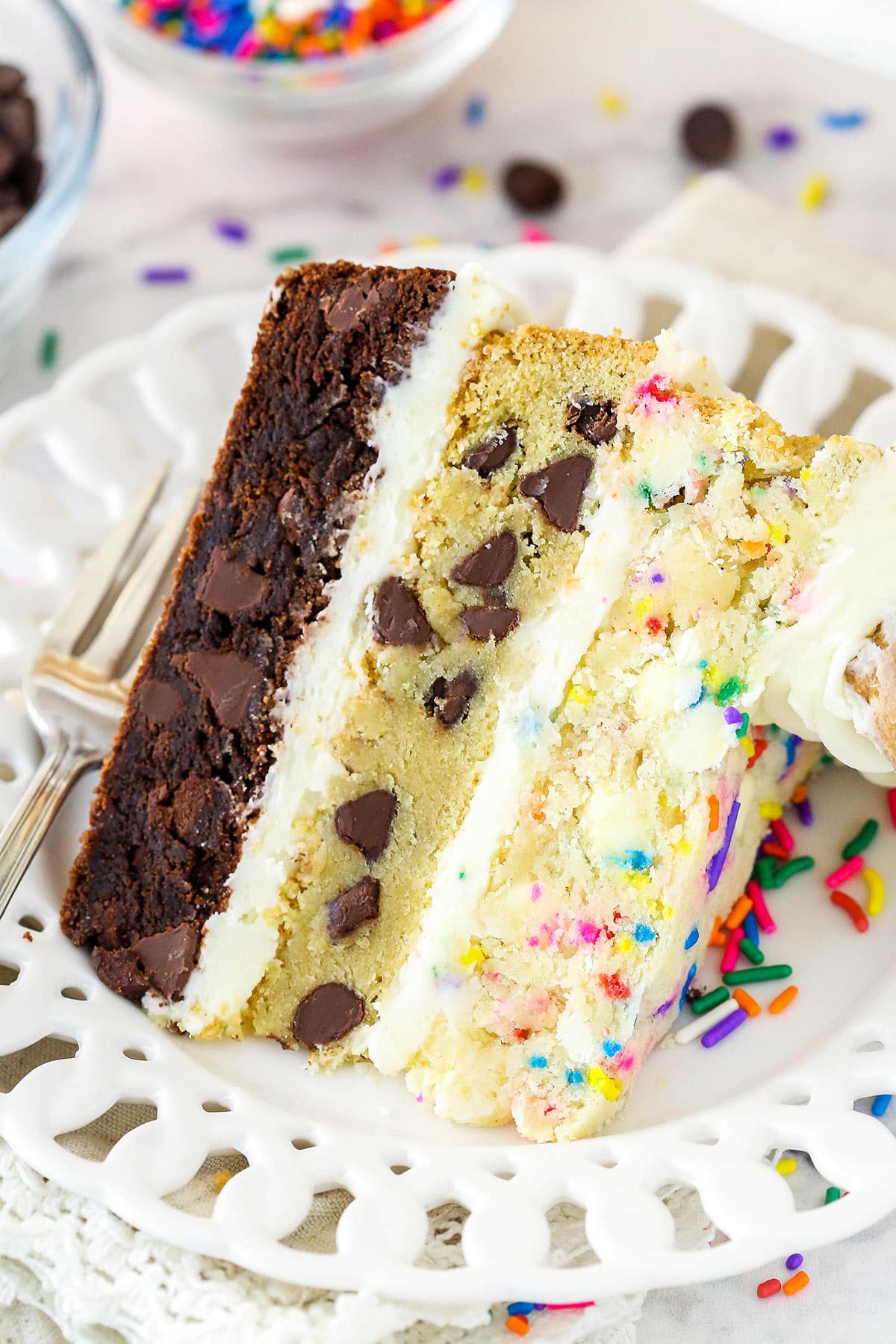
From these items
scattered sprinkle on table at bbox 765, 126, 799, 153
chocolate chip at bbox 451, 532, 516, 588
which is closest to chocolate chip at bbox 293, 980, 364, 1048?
chocolate chip at bbox 451, 532, 516, 588

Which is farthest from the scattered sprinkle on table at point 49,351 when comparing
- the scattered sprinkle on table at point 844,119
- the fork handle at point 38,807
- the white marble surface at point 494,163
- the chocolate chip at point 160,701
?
the scattered sprinkle on table at point 844,119

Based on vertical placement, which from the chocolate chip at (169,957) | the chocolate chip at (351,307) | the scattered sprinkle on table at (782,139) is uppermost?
the scattered sprinkle on table at (782,139)

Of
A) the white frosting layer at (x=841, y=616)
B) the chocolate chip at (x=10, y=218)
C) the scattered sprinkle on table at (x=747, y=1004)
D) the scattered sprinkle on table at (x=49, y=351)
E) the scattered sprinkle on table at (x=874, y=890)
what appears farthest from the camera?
the scattered sprinkle on table at (x=49, y=351)

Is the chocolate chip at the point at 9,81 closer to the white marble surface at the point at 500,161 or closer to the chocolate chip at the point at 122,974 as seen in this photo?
the white marble surface at the point at 500,161

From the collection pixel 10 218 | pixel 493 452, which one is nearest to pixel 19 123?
pixel 10 218

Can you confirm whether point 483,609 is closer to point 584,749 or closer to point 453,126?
point 584,749

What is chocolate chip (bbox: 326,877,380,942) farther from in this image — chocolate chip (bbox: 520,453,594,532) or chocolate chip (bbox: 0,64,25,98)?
chocolate chip (bbox: 0,64,25,98)

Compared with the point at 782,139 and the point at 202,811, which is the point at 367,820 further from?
the point at 782,139
